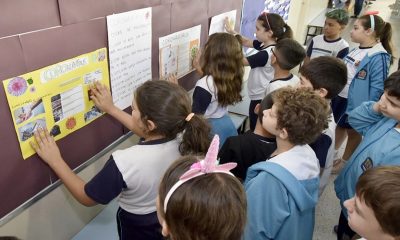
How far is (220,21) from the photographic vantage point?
97.0 inches

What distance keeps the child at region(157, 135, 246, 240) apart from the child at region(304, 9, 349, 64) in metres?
2.41

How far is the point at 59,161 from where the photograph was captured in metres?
1.23

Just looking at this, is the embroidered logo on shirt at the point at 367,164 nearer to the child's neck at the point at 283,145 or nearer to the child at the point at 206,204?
the child's neck at the point at 283,145

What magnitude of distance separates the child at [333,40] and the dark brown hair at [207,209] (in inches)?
95.2

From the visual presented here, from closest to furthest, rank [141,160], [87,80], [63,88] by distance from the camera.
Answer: [141,160], [63,88], [87,80]

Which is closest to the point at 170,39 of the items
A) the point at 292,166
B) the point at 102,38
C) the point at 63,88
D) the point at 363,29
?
the point at 102,38

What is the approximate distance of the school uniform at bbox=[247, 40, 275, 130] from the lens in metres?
2.29

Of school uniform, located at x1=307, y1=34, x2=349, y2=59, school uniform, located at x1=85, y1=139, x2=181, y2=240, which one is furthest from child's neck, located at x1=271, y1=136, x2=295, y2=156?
school uniform, located at x1=307, y1=34, x2=349, y2=59

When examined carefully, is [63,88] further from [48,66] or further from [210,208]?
[210,208]

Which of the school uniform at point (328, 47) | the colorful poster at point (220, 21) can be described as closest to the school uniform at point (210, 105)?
the colorful poster at point (220, 21)

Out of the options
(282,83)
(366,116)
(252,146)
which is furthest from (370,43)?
(252,146)

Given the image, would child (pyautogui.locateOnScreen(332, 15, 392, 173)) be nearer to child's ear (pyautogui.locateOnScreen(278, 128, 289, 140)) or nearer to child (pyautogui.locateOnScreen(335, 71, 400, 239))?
child (pyautogui.locateOnScreen(335, 71, 400, 239))

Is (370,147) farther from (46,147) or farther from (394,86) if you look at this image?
(46,147)

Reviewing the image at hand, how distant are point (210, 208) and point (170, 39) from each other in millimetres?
1349
